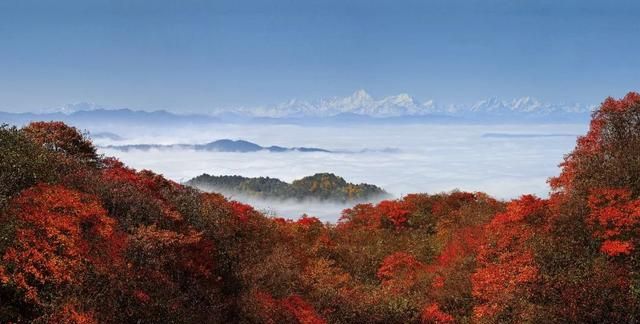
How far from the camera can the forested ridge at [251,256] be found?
32406 millimetres

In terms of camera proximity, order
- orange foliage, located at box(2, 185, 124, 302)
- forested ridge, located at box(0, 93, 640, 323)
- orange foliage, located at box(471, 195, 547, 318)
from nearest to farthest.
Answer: orange foliage, located at box(2, 185, 124, 302) → forested ridge, located at box(0, 93, 640, 323) → orange foliage, located at box(471, 195, 547, 318)

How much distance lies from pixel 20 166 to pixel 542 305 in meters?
36.5

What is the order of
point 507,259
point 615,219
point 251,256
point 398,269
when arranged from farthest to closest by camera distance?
point 398,269 < point 251,256 < point 507,259 < point 615,219

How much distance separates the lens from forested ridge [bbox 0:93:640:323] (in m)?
32.4

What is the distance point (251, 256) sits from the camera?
5094 cm

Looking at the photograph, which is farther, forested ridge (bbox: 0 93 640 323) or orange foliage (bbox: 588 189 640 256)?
orange foliage (bbox: 588 189 640 256)

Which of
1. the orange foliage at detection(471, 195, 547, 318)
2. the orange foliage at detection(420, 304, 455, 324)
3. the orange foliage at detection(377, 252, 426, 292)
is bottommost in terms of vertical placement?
the orange foliage at detection(420, 304, 455, 324)

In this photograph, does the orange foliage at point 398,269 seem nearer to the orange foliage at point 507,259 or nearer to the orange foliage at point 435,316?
the orange foliage at point 435,316

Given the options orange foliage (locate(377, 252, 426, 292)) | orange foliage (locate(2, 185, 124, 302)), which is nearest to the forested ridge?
orange foliage (locate(2, 185, 124, 302))

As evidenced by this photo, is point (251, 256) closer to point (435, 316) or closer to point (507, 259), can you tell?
point (435, 316)

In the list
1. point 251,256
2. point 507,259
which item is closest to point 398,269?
point 507,259

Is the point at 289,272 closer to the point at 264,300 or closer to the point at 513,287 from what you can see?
the point at 264,300

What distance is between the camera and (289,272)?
158ft

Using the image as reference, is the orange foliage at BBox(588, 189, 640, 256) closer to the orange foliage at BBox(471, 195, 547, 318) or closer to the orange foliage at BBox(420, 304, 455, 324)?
the orange foliage at BBox(471, 195, 547, 318)
